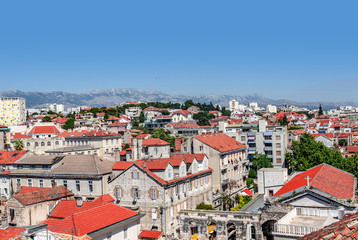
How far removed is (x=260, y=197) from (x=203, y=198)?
849cm

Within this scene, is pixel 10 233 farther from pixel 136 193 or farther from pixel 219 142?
pixel 219 142

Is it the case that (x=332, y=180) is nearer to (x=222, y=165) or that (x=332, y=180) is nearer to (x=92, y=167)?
(x=222, y=165)

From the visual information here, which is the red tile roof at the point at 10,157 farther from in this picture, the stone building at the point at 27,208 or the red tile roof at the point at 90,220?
the red tile roof at the point at 90,220

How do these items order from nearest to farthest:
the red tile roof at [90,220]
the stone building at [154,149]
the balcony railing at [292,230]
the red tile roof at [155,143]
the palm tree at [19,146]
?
1. the balcony railing at [292,230]
2. the red tile roof at [90,220]
3. the stone building at [154,149]
4. the red tile roof at [155,143]
5. the palm tree at [19,146]

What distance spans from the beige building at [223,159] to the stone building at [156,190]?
10.5 meters

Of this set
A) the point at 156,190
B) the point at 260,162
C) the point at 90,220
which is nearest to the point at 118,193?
the point at 156,190

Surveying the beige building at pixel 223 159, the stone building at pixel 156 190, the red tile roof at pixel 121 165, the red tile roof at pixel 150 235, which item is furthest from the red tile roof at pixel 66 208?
the beige building at pixel 223 159

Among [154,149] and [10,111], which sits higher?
[10,111]

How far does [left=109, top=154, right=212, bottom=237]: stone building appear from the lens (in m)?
47.1

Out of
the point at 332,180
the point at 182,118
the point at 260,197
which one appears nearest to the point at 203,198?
the point at 260,197

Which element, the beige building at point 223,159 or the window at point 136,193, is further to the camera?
the beige building at point 223,159

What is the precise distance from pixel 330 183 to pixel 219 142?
32.7 meters

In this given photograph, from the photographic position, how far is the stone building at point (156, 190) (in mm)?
47125

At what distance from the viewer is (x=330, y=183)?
38125mm
